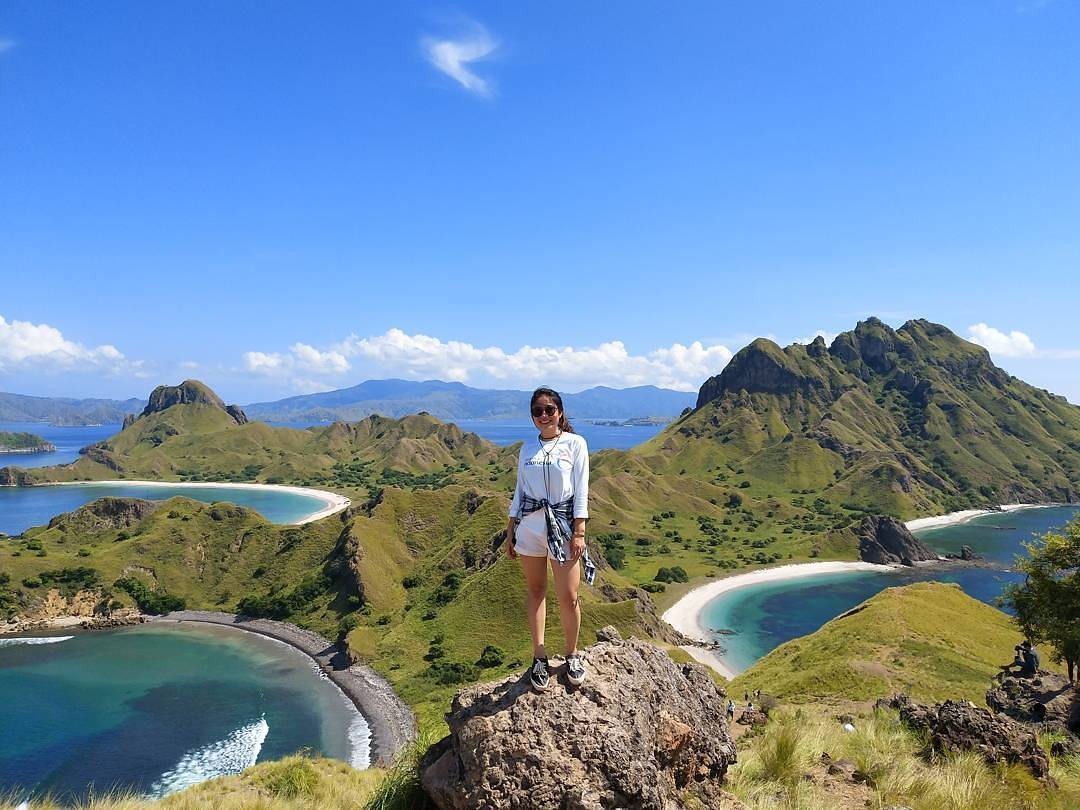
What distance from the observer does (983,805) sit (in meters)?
9.00

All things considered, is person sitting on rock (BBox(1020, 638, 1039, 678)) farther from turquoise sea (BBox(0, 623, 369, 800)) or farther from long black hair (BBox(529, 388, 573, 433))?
turquoise sea (BBox(0, 623, 369, 800))

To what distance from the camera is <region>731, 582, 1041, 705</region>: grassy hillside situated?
4616 cm

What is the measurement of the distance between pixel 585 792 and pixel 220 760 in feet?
211

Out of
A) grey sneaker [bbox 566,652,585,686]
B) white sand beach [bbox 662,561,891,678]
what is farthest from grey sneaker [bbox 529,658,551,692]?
white sand beach [bbox 662,561,891,678]

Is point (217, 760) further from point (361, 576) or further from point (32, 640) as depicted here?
point (32, 640)

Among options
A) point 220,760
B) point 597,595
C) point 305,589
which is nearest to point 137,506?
point 305,589

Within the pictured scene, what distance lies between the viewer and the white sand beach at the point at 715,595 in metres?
86.4

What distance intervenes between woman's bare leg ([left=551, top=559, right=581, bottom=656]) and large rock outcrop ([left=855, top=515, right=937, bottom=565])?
168 m

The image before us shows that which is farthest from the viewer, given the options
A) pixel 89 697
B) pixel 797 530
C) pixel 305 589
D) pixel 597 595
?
pixel 797 530

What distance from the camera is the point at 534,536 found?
815 centimetres

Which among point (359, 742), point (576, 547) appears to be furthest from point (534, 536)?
point (359, 742)

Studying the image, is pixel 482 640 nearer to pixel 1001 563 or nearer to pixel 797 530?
pixel 797 530

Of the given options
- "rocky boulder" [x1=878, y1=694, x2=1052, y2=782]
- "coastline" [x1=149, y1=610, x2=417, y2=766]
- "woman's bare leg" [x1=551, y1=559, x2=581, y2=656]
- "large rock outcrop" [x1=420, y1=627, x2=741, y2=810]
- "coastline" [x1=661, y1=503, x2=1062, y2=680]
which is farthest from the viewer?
"coastline" [x1=661, y1=503, x2=1062, y2=680]

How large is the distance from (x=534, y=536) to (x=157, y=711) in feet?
265
